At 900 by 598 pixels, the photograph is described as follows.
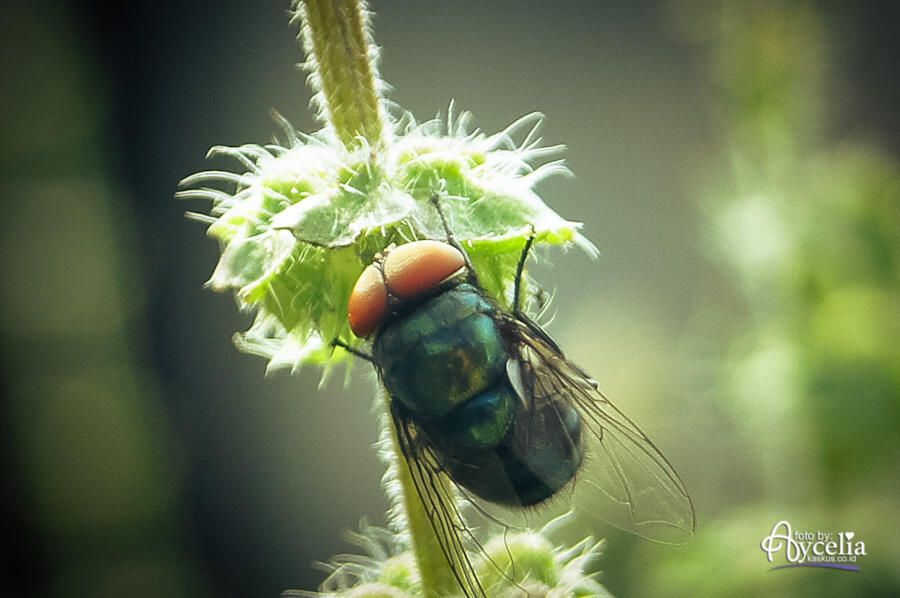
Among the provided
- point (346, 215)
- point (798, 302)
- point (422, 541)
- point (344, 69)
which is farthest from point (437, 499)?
point (798, 302)

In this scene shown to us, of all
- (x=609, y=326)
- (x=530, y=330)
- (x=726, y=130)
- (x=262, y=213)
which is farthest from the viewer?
(x=609, y=326)

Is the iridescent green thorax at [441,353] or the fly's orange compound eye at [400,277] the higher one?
the fly's orange compound eye at [400,277]

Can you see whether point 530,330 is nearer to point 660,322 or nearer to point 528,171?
point 528,171

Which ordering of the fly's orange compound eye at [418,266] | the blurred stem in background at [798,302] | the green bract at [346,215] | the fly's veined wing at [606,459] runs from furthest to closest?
the blurred stem in background at [798,302] < the fly's veined wing at [606,459] < the fly's orange compound eye at [418,266] < the green bract at [346,215]

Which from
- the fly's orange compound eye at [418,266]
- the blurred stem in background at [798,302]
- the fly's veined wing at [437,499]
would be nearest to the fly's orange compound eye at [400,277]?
the fly's orange compound eye at [418,266]

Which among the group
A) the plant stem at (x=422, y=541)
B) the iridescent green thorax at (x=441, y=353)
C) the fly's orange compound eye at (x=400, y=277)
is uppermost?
the fly's orange compound eye at (x=400, y=277)

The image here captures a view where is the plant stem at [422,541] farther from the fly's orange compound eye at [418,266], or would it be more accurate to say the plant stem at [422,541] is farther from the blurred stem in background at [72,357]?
the blurred stem in background at [72,357]

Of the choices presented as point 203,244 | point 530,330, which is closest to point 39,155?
point 203,244
